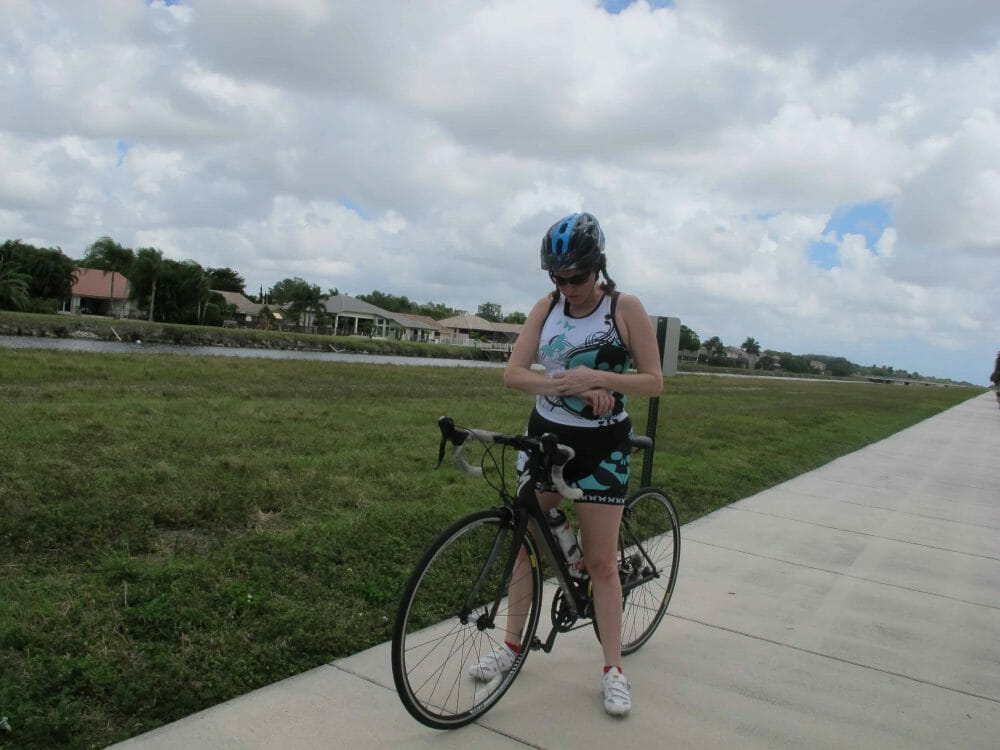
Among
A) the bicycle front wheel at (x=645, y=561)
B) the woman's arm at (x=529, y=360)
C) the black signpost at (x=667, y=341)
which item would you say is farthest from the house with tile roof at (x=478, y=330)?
the woman's arm at (x=529, y=360)

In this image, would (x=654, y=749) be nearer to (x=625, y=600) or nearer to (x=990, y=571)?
(x=625, y=600)

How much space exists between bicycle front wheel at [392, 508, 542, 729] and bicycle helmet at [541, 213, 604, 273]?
935mm

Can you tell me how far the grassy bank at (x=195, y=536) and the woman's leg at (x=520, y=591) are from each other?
774 millimetres

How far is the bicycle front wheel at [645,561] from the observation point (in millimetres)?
3518

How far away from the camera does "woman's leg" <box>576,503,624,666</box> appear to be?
2926 mm

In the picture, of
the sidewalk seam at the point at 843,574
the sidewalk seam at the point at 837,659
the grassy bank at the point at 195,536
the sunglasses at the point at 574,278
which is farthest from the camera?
the sidewalk seam at the point at 843,574

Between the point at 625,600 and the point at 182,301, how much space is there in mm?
83073

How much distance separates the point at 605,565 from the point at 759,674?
1132mm

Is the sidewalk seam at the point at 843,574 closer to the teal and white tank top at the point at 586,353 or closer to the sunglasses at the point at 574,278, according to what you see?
the teal and white tank top at the point at 586,353

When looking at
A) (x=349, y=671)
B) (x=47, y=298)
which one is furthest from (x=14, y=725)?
(x=47, y=298)

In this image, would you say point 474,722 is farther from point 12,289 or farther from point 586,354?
point 12,289

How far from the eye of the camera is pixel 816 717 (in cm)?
315

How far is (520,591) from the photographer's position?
303 cm

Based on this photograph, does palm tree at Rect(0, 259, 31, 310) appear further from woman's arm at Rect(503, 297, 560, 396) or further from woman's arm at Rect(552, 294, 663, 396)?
woman's arm at Rect(552, 294, 663, 396)
